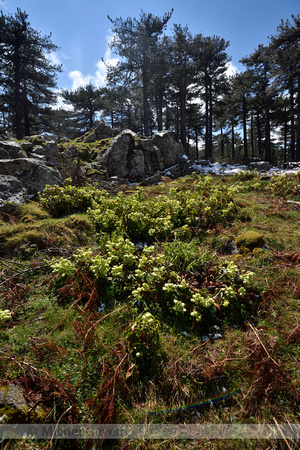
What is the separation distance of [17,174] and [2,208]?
2142 millimetres

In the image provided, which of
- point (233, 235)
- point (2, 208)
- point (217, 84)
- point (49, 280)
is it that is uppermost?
point (217, 84)

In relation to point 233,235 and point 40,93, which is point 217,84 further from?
point 233,235

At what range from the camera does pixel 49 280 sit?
11.1ft

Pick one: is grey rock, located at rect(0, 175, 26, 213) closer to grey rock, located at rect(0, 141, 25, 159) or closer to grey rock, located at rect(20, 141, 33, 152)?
grey rock, located at rect(0, 141, 25, 159)

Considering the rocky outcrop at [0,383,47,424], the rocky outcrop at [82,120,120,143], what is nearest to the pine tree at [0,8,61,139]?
the rocky outcrop at [82,120,120,143]

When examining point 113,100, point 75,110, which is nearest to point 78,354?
point 113,100

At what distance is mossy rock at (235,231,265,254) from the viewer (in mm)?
3900

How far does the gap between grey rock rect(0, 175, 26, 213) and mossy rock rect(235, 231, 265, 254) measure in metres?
5.38

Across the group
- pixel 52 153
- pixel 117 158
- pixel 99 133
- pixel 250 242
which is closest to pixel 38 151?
pixel 52 153

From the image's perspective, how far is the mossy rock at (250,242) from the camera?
3.90 m

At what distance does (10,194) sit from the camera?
17.8 ft

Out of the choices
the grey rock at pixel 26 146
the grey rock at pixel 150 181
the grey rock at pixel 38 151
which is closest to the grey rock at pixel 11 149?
the grey rock at pixel 38 151

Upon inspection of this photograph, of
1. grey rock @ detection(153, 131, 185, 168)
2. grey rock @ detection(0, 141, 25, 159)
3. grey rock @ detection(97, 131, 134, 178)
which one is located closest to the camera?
grey rock @ detection(0, 141, 25, 159)

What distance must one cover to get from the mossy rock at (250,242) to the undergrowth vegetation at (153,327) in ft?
0.13
